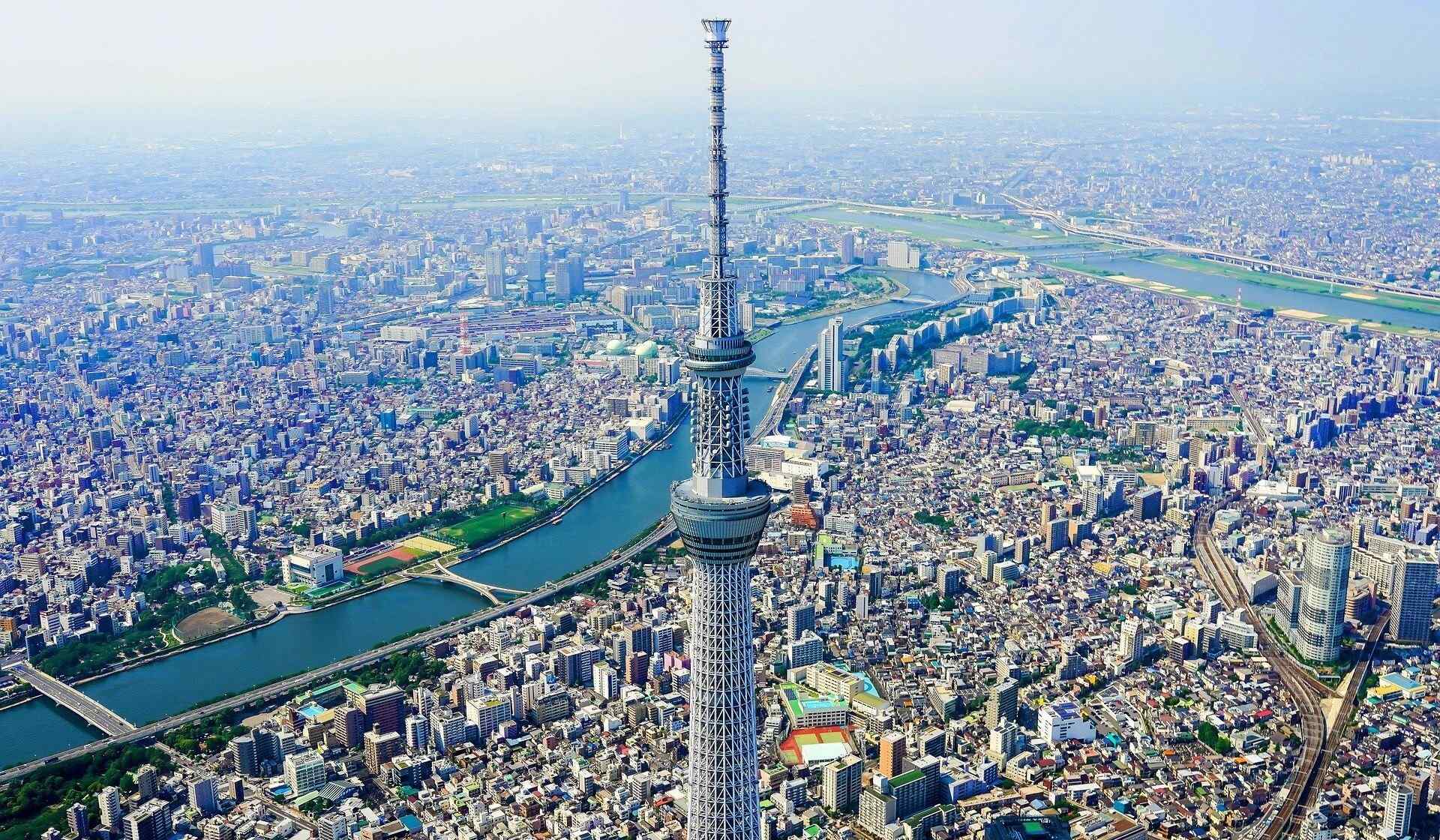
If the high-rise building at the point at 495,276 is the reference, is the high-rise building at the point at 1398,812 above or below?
below

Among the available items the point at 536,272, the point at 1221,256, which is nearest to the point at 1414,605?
the point at 1221,256

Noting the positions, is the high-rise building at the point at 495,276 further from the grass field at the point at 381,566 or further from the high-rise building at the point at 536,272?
the grass field at the point at 381,566

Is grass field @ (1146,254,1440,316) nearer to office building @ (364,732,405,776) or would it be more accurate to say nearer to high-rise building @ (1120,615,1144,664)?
high-rise building @ (1120,615,1144,664)

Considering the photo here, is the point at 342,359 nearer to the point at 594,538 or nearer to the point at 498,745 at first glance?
the point at 594,538

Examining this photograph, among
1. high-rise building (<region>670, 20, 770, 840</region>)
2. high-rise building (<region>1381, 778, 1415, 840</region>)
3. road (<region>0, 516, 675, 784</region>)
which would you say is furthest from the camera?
road (<region>0, 516, 675, 784</region>)

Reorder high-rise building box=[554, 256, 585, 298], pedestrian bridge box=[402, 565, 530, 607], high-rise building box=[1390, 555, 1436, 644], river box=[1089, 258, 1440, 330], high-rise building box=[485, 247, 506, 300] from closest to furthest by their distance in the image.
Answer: high-rise building box=[1390, 555, 1436, 644]
pedestrian bridge box=[402, 565, 530, 607]
river box=[1089, 258, 1440, 330]
high-rise building box=[485, 247, 506, 300]
high-rise building box=[554, 256, 585, 298]

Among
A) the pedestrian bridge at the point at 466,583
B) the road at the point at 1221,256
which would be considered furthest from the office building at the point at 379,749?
the road at the point at 1221,256

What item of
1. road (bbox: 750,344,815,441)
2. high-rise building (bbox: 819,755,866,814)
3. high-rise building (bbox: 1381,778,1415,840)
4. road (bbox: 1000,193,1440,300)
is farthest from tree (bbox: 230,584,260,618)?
road (bbox: 1000,193,1440,300)
